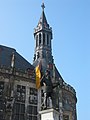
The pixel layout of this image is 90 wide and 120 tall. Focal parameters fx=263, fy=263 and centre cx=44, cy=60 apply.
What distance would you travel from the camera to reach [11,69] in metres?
27.7

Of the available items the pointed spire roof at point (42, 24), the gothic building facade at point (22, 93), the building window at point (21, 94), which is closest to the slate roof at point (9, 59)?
the gothic building facade at point (22, 93)

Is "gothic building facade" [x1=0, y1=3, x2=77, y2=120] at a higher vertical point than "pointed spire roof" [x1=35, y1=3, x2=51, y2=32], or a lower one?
lower

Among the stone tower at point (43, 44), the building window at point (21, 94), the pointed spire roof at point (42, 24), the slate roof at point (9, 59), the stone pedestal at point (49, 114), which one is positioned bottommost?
the stone pedestal at point (49, 114)

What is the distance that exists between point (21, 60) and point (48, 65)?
3.39m

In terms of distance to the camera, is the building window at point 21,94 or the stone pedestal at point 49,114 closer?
the stone pedestal at point 49,114

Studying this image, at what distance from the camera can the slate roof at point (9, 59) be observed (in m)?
30.3

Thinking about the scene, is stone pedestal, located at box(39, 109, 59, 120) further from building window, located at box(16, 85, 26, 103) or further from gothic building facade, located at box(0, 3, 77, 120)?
building window, located at box(16, 85, 26, 103)

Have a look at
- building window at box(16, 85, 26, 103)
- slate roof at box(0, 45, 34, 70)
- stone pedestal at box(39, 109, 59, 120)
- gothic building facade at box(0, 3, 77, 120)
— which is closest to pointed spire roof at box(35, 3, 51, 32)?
slate roof at box(0, 45, 34, 70)

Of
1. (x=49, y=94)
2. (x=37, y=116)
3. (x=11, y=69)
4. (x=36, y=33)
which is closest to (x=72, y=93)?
(x=37, y=116)

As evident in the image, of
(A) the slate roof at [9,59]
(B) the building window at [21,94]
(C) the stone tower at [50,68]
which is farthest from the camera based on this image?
(A) the slate roof at [9,59]

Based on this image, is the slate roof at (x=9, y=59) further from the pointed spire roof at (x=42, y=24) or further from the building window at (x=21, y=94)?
the pointed spire roof at (x=42, y=24)

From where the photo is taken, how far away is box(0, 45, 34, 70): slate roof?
30253 mm

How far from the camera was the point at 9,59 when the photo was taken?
31.1 meters

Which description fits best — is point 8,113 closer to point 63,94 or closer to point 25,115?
point 25,115
